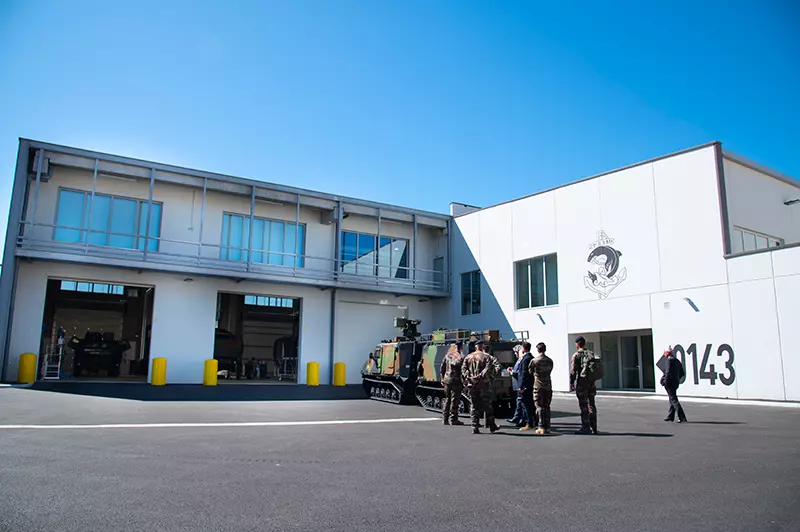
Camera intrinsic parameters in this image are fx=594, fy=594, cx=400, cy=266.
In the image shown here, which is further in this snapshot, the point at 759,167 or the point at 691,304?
the point at 759,167

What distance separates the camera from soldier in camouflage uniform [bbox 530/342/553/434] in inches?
408

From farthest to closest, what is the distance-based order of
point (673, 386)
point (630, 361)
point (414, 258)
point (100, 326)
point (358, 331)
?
point (100, 326)
point (414, 258)
point (358, 331)
point (630, 361)
point (673, 386)

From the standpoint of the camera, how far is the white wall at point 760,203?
19203 mm

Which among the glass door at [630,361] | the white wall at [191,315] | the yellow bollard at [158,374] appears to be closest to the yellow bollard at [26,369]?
the white wall at [191,315]

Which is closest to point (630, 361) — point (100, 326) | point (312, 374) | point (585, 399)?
point (312, 374)

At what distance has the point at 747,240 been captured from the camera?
65.8ft

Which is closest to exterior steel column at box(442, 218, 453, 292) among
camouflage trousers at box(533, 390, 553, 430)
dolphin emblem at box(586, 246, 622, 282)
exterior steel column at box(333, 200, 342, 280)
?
exterior steel column at box(333, 200, 342, 280)

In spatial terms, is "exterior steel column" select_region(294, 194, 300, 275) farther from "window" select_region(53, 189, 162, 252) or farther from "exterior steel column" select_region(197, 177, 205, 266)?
"window" select_region(53, 189, 162, 252)

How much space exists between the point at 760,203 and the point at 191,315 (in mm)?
20982

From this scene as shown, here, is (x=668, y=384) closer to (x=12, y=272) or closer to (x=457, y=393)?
(x=457, y=393)

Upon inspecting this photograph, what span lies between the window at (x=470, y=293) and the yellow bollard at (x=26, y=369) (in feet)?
55.5

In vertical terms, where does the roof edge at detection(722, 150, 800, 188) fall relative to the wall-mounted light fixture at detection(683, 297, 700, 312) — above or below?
above

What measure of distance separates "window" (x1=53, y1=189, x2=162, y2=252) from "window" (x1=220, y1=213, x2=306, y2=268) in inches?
108

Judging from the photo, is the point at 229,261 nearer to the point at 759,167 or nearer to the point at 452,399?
the point at 452,399
